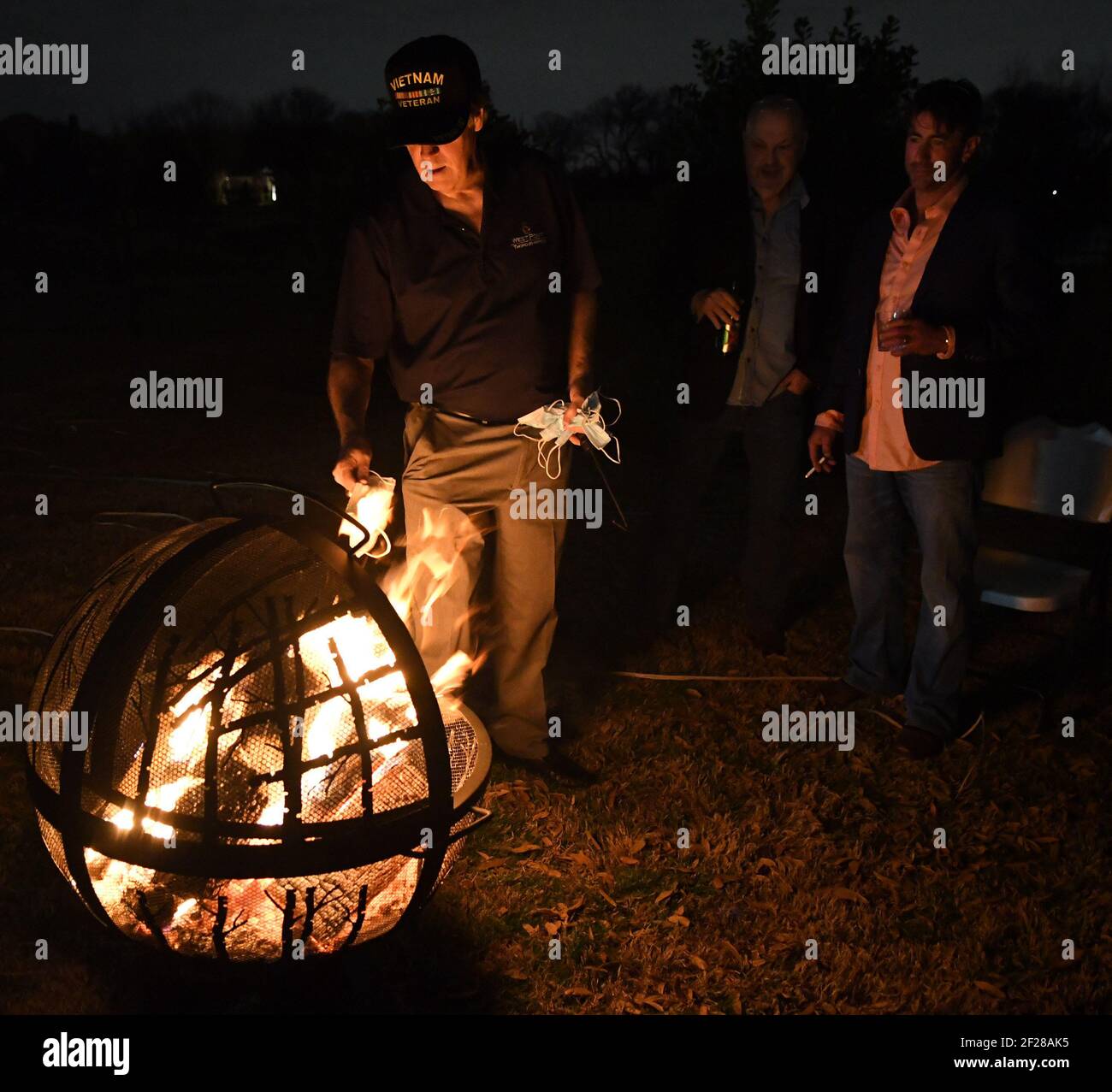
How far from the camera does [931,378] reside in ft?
13.6

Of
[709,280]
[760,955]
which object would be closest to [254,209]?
[709,280]

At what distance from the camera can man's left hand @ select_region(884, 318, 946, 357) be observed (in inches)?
154

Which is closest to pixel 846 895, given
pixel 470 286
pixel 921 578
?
pixel 921 578

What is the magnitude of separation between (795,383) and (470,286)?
1.91 m

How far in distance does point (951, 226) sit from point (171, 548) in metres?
2.98

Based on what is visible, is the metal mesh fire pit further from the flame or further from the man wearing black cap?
the man wearing black cap

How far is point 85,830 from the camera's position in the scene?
2611 millimetres

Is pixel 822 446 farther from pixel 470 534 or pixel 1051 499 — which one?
pixel 470 534

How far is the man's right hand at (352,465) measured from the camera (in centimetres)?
318

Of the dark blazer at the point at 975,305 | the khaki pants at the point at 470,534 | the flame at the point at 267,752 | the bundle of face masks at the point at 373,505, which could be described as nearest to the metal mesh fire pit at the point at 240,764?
the flame at the point at 267,752

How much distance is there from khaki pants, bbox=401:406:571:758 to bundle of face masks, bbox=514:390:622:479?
1.5 inches

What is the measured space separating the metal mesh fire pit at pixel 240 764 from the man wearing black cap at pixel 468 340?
0.73 meters

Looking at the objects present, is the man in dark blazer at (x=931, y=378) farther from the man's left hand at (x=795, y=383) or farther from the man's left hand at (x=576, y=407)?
the man's left hand at (x=576, y=407)
